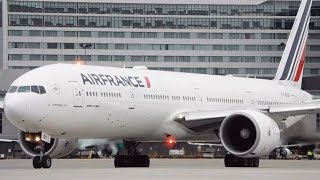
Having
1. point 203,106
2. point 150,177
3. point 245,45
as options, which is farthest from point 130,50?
point 150,177

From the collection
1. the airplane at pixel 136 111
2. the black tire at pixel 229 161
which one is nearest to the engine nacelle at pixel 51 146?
the airplane at pixel 136 111

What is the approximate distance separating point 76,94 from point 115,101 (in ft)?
8.02

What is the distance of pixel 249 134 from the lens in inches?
1594

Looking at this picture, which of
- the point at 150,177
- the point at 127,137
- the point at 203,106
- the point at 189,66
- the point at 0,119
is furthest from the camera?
the point at 189,66

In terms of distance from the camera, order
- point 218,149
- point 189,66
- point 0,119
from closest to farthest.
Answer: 1. point 218,149
2. point 0,119
3. point 189,66

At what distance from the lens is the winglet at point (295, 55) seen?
55125mm

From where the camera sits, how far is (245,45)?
151500 mm

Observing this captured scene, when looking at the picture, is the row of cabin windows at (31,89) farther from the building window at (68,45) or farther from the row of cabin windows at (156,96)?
the building window at (68,45)

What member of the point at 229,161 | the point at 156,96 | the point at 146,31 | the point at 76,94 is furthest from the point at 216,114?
the point at 146,31

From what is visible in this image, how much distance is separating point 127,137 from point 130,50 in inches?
4161

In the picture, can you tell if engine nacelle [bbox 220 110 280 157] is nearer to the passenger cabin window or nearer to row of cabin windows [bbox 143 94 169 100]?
row of cabin windows [bbox 143 94 169 100]

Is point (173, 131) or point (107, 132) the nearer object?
point (107, 132)

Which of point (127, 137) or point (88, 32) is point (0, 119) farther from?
point (88, 32)

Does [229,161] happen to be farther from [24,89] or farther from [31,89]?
[24,89]
